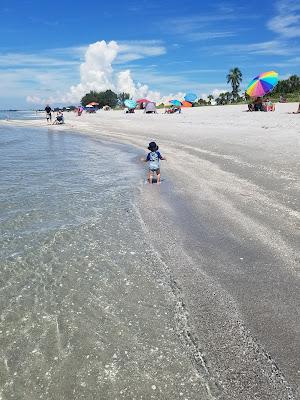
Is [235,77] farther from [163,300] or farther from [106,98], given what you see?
[163,300]

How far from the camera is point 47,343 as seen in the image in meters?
4.79

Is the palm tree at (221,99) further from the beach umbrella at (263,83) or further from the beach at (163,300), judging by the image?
the beach at (163,300)

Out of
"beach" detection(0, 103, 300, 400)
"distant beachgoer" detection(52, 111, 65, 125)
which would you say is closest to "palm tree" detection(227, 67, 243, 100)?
"distant beachgoer" detection(52, 111, 65, 125)

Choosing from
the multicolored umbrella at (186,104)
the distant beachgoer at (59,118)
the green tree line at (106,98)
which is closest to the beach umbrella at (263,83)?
the distant beachgoer at (59,118)

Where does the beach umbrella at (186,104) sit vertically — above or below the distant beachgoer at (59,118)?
above

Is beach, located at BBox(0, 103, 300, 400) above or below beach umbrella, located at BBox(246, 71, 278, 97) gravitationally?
below

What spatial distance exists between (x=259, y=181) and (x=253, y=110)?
32.8 metres

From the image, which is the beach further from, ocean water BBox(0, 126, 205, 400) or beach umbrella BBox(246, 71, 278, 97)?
beach umbrella BBox(246, 71, 278, 97)

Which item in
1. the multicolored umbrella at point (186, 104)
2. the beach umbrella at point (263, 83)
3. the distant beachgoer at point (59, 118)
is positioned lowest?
the distant beachgoer at point (59, 118)

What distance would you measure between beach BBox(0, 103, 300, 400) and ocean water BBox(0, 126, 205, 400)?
0.7 inches

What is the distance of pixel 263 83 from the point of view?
36750 mm

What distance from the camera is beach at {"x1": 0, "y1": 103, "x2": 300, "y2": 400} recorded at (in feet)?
13.5

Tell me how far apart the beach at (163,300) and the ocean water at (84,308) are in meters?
0.02

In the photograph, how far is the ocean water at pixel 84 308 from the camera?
4.12m
